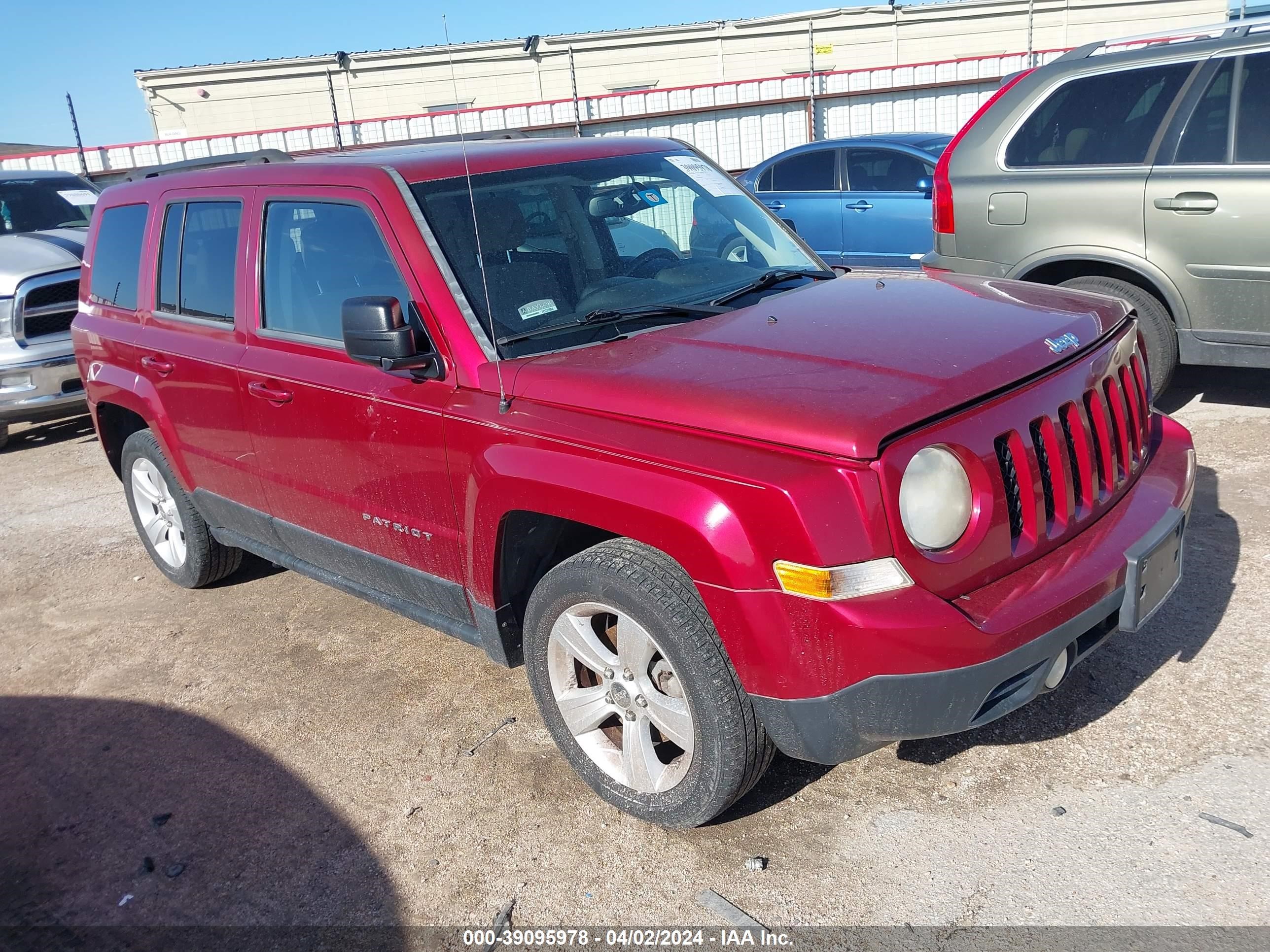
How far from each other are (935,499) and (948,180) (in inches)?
160

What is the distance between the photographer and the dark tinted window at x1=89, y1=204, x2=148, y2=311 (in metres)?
4.69

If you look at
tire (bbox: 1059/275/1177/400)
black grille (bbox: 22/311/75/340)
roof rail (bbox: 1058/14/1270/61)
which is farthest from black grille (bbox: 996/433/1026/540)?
black grille (bbox: 22/311/75/340)

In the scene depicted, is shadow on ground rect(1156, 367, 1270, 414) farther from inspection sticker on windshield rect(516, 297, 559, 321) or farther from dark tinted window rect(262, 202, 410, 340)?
dark tinted window rect(262, 202, 410, 340)

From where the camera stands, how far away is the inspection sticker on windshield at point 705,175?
162 inches

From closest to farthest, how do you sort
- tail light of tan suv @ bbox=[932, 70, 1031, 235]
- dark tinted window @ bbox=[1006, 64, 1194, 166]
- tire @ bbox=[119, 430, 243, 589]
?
tire @ bbox=[119, 430, 243, 589] → dark tinted window @ bbox=[1006, 64, 1194, 166] → tail light of tan suv @ bbox=[932, 70, 1031, 235]

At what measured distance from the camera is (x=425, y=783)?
3.33 meters

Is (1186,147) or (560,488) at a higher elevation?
(1186,147)

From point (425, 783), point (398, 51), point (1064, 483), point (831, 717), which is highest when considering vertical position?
point (398, 51)

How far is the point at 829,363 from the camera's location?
2668 mm

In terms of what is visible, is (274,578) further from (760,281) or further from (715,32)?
(715,32)

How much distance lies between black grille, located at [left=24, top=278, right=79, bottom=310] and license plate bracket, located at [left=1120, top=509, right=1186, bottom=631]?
808 centimetres

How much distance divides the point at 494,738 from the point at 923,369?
192cm

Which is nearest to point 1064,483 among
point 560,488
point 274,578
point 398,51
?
point 560,488

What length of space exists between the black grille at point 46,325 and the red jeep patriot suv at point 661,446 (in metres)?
4.69
